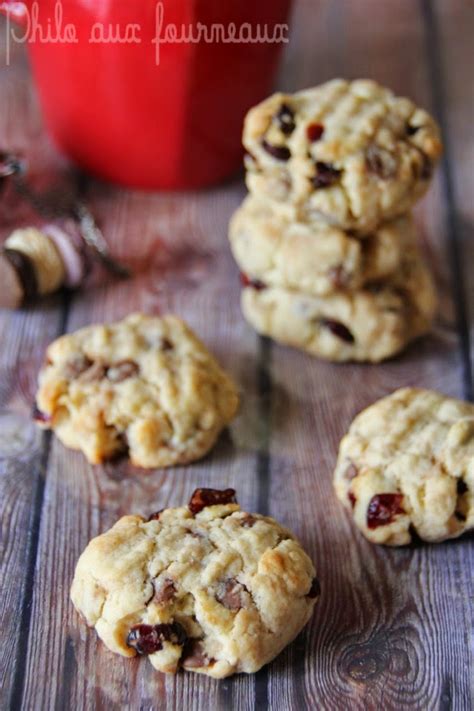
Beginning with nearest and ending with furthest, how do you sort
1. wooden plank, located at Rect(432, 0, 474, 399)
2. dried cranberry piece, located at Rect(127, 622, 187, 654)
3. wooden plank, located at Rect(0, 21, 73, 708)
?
dried cranberry piece, located at Rect(127, 622, 187, 654) → wooden plank, located at Rect(0, 21, 73, 708) → wooden plank, located at Rect(432, 0, 474, 399)

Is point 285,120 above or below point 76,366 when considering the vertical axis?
above

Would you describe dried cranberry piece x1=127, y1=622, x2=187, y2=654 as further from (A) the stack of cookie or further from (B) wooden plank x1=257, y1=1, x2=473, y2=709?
(A) the stack of cookie

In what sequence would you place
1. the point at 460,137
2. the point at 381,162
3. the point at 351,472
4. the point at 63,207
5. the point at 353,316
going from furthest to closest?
the point at 460,137, the point at 63,207, the point at 353,316, the point at 381,162, the point at 351,472

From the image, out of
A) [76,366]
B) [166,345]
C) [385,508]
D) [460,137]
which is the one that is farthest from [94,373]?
[460,137]

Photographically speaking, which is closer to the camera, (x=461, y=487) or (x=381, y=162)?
(x=461, y=487)

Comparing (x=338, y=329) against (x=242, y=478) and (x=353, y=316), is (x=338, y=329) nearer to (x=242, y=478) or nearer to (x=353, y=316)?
(x=353, y=316)

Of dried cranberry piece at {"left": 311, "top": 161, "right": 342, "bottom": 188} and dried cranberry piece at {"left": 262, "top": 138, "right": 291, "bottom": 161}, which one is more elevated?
dried cranberry piece at {"left": 262, "top": 138, "right": 291, "bottom": 161}

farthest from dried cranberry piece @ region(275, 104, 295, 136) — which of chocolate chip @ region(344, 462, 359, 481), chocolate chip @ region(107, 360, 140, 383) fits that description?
chocolate chip @ region(344, 462, 359, 481)

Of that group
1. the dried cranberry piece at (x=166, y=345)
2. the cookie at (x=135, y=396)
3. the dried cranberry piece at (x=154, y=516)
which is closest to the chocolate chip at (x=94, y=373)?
the cookie at (x=135, y=396)
